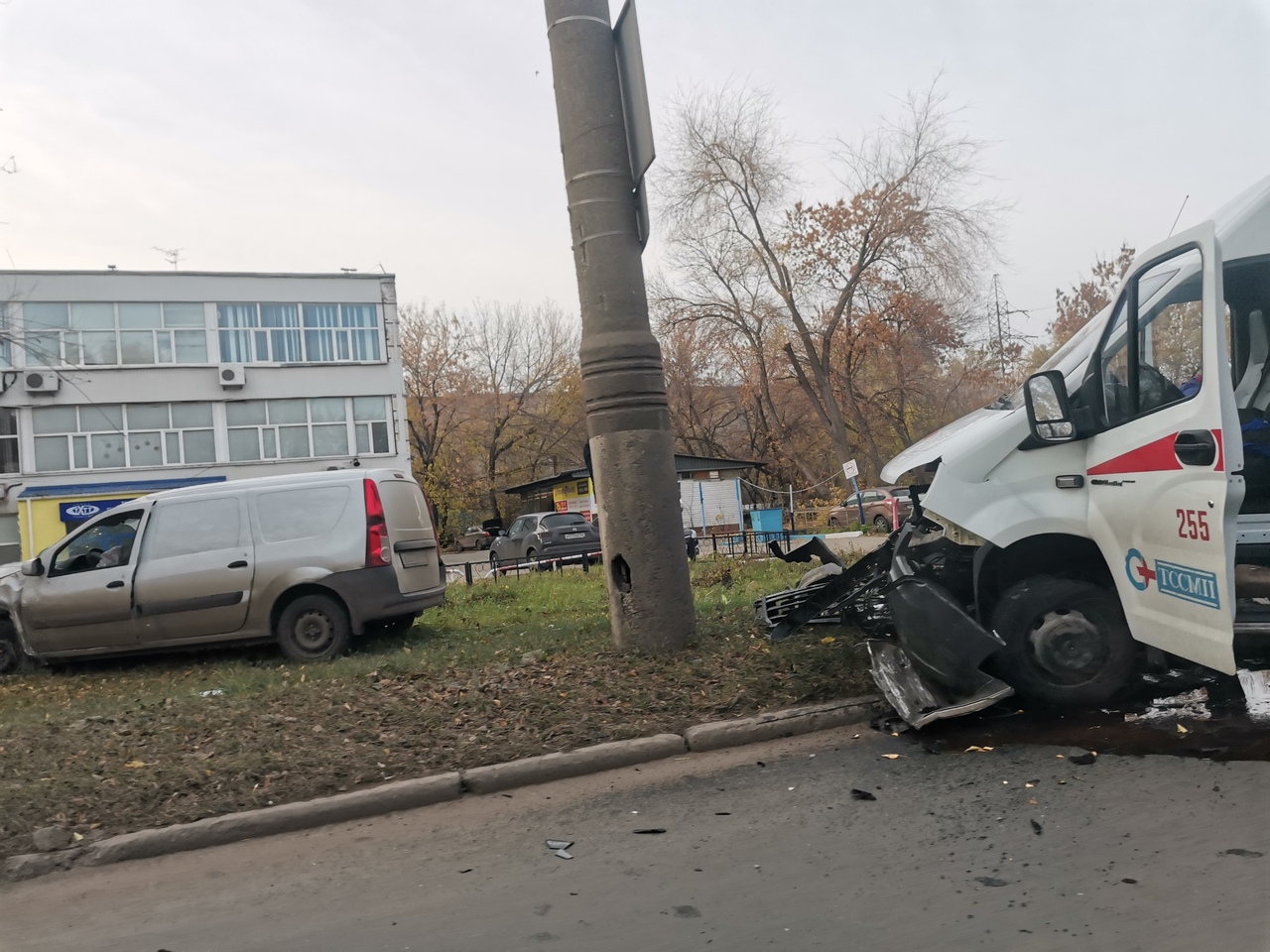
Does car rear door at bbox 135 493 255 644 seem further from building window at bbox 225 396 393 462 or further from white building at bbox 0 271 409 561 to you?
building window at bbox 225 396 393 462

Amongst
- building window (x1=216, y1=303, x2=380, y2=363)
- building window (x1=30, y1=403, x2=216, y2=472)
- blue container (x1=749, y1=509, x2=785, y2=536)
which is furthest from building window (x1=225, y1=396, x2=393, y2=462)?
blue container (x1=749, y1=509, x2=785, y2=536)

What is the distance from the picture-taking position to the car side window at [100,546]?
939 cm

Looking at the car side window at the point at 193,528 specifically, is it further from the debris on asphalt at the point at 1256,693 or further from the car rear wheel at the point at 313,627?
the debris on asphalt at the point at 1256,693

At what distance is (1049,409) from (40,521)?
1515 inches

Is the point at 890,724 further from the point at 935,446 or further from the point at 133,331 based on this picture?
the point at 133,331

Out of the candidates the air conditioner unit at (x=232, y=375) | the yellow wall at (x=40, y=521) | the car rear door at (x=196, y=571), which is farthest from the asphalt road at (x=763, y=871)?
the air conditioner unit at (x=232, y=375)

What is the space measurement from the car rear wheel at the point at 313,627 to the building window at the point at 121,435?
31481 mm

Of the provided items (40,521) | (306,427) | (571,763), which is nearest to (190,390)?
(306,427)

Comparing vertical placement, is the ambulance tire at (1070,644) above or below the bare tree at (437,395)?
below

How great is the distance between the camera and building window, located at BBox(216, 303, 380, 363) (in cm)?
3828

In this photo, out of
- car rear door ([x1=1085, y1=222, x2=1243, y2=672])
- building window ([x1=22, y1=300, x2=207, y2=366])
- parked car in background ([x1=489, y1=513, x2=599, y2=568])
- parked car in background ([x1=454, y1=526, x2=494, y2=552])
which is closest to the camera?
car rear door ([x1=1085, y1=222, x2=1243, y2=672])

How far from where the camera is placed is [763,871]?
3830 mm

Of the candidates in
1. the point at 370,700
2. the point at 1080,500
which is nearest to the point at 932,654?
the point at 1080,500

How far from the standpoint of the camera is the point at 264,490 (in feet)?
30.7
